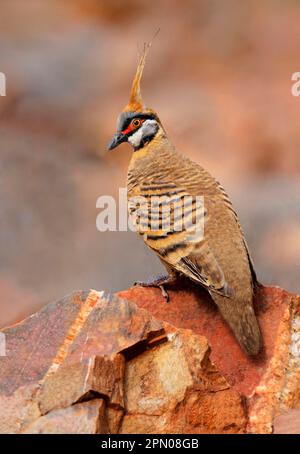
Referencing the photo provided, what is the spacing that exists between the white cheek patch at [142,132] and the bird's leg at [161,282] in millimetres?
895

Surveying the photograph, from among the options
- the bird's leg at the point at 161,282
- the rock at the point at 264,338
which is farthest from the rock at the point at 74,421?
the bird's leg at the point at 161,282

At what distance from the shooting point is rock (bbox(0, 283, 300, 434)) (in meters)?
3.10

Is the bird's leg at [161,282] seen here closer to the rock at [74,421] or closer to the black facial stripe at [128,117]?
the black facial stripe at [128,117]

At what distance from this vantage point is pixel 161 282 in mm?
4211

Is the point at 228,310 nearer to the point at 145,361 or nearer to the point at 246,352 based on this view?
the point at 246,352

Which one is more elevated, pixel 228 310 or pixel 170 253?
pixel 170 253

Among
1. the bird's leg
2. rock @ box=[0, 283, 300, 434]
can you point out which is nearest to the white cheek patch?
the bird's leg

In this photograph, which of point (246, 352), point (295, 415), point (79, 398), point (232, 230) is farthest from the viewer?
point (232, 230)

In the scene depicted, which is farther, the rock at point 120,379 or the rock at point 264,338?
the rock at point 264,338

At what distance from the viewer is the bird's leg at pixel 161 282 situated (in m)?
4.18

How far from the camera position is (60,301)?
11.8 ft

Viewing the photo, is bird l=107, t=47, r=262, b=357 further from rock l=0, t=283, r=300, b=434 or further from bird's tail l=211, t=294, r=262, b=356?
rock l=0, t=283, r=300, b=434

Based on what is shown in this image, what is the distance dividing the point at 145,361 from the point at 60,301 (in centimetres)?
52
